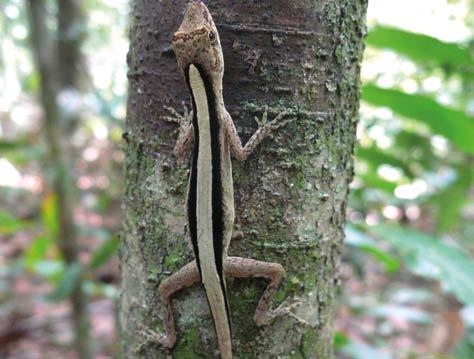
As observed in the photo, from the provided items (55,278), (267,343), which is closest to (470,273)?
(267,343)

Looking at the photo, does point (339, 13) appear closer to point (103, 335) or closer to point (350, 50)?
point (350, 50)

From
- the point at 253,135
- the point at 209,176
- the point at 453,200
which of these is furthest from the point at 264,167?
the point at 453,200

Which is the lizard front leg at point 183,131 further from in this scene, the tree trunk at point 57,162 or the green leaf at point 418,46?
the tree trunk at point 57,162

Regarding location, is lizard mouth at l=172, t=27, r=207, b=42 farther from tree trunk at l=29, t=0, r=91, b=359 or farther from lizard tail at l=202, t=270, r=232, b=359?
tree trunk at l=29, t=0, r=91, b=359

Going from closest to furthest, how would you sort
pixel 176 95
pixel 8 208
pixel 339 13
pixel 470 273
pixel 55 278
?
pixel 339 13
pixel 176 95
pixel 470 273
pixel 55 278
pixel 8 208

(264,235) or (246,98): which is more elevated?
(246,98)

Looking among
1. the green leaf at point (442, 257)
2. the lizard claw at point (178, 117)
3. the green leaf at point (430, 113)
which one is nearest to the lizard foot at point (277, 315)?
the lizard claw at point (178, 117)

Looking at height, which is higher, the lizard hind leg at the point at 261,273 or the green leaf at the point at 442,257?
the lizard hind leg at the point at 261,273
